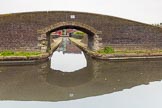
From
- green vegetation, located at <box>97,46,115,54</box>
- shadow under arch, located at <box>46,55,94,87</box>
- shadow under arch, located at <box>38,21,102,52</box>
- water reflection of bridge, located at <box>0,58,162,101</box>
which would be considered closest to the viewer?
water reflection of bridge, located at <box>0,58,162,101</box>

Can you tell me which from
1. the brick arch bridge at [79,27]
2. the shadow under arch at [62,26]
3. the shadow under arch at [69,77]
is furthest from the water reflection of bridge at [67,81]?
the brick arch bridge at [79,27]

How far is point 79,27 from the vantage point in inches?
758

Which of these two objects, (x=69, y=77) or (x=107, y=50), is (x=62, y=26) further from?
(x=69, y=77)

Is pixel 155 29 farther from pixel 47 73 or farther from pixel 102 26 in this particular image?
pixel 47 73

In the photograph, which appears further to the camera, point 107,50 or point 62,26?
point 62,26

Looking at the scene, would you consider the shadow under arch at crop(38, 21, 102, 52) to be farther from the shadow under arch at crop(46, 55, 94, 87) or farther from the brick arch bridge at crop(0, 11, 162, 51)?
the shadow under arch at crop(46, 55, 94, 87)

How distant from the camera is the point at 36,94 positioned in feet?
Result: 28.7

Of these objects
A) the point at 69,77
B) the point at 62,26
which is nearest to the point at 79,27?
the point at 62,26

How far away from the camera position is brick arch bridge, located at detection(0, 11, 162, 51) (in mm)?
18016

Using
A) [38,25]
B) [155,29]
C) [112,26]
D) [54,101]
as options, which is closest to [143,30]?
[155,29]

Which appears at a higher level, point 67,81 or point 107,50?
point 107,50

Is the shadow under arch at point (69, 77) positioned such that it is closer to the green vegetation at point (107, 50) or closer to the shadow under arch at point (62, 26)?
the green vegetation at point (107, 50)

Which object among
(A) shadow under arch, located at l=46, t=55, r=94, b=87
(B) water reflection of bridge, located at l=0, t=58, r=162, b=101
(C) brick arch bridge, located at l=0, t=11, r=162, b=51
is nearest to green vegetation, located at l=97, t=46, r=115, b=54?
(C) brick arch bridge, located at l=0, t=11, r=162, b=51

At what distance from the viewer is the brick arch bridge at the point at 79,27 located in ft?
59.1
